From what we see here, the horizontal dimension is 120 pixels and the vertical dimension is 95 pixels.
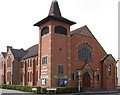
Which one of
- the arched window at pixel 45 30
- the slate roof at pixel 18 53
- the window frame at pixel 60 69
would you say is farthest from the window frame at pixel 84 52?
the slate roof at pixel 18 53

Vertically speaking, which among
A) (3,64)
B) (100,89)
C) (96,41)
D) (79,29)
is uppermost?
(79,29)

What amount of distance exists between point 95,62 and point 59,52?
1137 centimetres

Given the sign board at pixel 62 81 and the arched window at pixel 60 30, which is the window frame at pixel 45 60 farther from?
the arched window at pixel 60 30

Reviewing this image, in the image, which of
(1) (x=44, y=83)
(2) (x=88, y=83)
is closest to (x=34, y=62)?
(1) (x=44, y=83)

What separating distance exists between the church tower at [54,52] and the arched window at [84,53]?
4.20 m

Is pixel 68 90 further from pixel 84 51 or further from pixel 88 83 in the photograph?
pixel 84 51

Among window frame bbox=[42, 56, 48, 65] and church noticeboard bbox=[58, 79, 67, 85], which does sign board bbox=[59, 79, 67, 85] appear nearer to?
church noticeboard bbox=[58, 79, 67, 85]

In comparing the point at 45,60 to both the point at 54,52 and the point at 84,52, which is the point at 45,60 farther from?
the point at 84,52

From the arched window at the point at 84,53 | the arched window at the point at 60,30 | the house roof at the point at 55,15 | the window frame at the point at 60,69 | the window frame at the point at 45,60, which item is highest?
the house roof at the point at 55,15

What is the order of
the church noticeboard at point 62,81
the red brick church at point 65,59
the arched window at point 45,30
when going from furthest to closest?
the arched window at point 45,30 → the red brick church at point 65,59 → the church noticeboard at point 62,81

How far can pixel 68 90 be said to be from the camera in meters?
31.4

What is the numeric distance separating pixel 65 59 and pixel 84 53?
21.2 feet

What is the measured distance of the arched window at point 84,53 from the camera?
3863cm

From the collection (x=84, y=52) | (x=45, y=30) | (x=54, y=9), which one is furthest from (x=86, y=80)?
(x=54, y=9)
